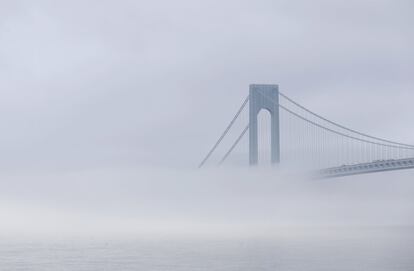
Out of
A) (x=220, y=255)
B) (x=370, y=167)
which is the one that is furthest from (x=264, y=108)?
(x=220, y=255)

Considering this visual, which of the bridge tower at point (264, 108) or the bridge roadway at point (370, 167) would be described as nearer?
the bridge roadway at point (370, 167)

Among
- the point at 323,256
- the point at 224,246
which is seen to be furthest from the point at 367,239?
the point at 323,256

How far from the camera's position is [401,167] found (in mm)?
72875

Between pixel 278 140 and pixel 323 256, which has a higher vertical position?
pixel 278 140

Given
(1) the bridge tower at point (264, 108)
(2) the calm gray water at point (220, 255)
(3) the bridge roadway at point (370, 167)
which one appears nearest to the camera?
(2) the calm gray water at point (220, 255)

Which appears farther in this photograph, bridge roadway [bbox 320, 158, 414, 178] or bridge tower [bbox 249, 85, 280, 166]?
bridge tower [bbox 249, 85, 280, 166]

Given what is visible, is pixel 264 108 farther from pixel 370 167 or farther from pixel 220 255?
pixel 220 255

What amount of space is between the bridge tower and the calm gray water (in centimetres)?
755

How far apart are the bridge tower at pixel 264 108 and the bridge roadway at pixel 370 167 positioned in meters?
7.84

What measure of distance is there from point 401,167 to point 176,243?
17.7 meters

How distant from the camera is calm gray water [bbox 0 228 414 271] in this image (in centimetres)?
5219

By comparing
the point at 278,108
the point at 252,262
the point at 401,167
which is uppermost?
the point at 278,108

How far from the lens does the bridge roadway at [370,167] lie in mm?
72750

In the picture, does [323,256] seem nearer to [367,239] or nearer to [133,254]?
[133,254]
